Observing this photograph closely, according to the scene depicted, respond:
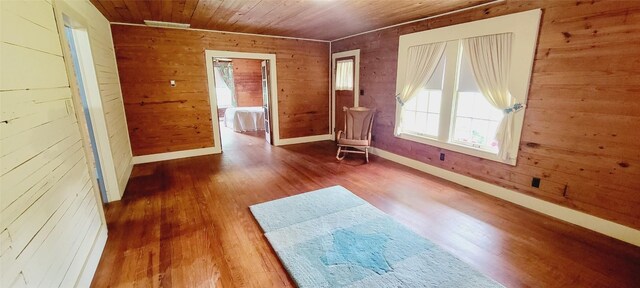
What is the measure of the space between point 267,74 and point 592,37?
4708 millimetres

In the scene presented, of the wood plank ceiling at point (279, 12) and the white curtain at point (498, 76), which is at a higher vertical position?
the wood plank ceiling at point (279, 12)

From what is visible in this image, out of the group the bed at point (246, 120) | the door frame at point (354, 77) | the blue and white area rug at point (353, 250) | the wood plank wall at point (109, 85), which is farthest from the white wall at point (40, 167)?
the bed at point (246, 120)

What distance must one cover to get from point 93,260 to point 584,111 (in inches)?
167

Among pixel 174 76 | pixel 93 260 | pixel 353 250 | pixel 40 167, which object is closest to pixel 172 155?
pixel 174 76

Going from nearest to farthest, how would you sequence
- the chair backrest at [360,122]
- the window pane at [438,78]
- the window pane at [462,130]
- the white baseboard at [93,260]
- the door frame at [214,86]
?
the white baseboard at [93,260] → the window pane at [462,130] → the window pane at [438,78] → the chair backrest at [360,122] → the door frame at [214,86]

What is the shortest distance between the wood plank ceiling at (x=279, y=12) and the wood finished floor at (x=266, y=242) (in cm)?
219

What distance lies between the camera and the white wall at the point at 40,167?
1.18 meters

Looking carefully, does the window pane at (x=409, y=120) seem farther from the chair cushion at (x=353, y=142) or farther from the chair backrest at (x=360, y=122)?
the chair cushion at (x=353, y=142)

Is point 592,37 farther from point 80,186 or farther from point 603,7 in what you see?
point 80,186

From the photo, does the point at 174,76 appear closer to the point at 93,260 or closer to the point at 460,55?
the point at 93,260

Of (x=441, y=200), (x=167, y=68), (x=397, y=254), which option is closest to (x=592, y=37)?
(x=441, y=200)

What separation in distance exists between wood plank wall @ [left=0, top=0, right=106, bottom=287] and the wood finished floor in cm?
49

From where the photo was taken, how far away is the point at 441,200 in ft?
9.98

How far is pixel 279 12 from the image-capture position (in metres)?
3.38
